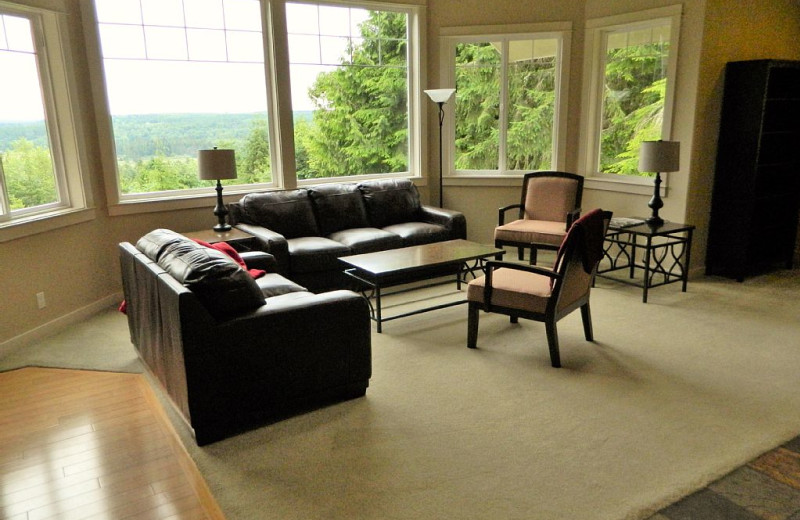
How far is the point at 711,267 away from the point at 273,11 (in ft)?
15.2

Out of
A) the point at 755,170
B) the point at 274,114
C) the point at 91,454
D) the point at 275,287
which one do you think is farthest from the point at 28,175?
the point at 755,170

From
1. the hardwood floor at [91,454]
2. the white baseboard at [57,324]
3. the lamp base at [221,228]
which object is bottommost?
the hardwood floor at [91,454]

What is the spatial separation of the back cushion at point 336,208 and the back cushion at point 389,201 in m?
0.10

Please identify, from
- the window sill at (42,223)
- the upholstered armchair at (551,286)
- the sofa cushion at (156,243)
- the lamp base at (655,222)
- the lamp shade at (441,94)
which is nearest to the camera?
the sofa cushion at (156,243)

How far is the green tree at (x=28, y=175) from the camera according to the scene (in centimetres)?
401

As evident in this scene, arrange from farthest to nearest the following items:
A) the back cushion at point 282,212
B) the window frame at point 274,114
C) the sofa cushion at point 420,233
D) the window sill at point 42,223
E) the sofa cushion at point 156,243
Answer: the sofa cushion at point 420,233 < the back cushion at point 282,212 < the window frame at point 274,114 < the window sill at point 42,223 < the sofa cushion at point 156,243

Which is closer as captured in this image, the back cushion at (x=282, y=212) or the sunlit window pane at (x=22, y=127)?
the sunlit window pane at (x=22, y=127)

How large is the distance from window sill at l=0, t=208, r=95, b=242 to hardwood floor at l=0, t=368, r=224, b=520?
944mm

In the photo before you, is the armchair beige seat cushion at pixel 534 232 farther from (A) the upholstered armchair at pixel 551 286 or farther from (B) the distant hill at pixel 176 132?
(B) the distant hill at pixel 176 132

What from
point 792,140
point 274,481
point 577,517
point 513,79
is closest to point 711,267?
point 792,140

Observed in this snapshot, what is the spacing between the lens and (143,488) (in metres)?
2.37

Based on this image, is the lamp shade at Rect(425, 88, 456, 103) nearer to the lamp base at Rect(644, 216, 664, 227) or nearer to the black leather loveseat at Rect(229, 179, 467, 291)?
the black leather loveseat at Rect(229, 179, 467, 291)

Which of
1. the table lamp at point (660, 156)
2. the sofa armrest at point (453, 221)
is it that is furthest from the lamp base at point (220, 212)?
the table lamp at point (660, 156)

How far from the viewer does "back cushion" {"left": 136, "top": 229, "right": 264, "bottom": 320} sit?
2578 mm
